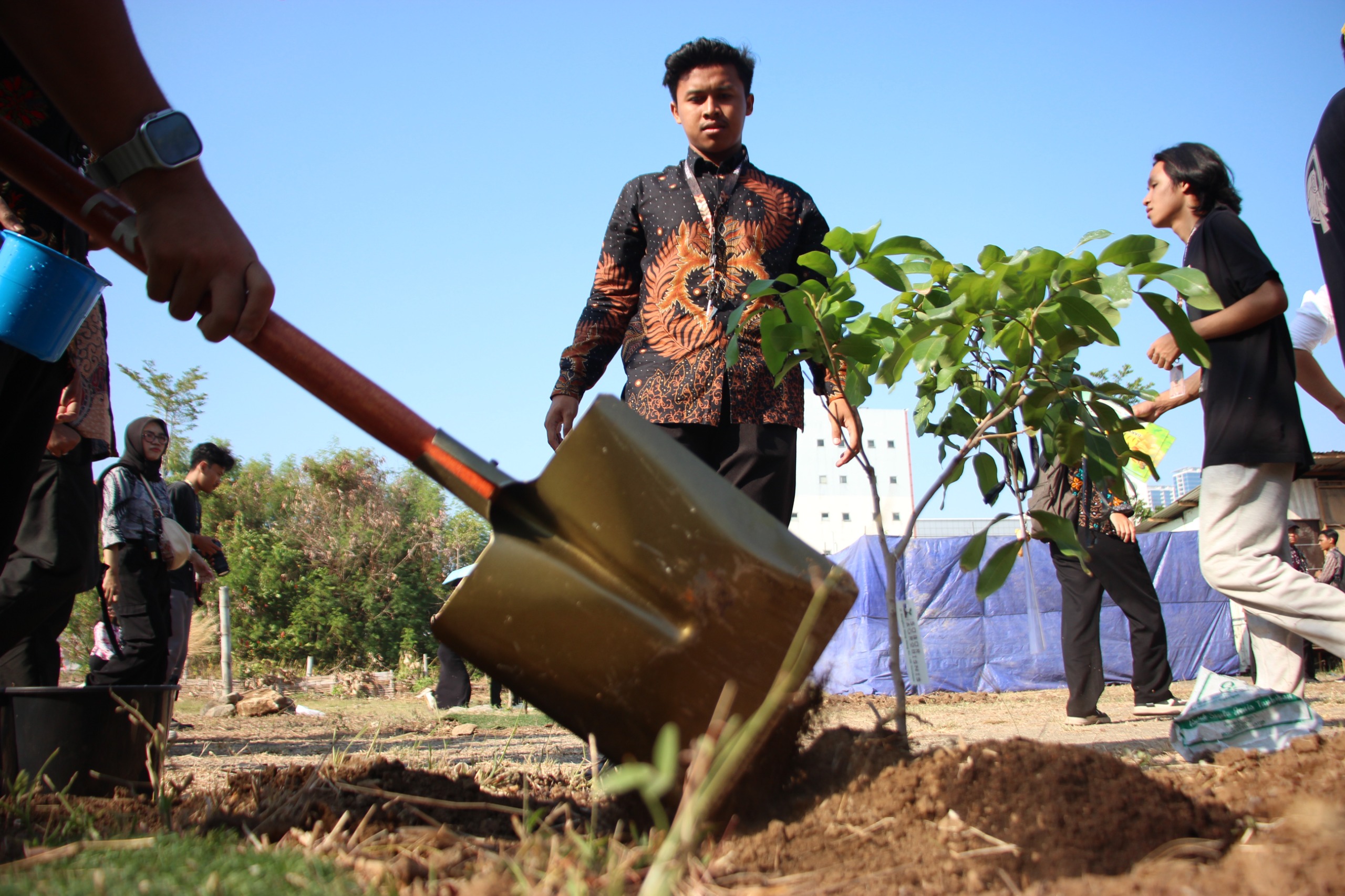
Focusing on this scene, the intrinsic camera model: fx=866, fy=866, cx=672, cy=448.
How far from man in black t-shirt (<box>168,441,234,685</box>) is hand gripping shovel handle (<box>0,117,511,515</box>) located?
12.9 feet

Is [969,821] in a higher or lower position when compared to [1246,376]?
lower

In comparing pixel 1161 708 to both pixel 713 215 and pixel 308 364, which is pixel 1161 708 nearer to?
pixel 713 215

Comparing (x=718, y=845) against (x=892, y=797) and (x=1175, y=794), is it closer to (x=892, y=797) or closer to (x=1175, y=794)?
(x=892, y=797)

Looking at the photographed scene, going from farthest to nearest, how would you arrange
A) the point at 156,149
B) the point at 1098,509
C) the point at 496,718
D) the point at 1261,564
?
the point at 496,718, the point at 1098,509, the point at 1261,564, the point at 156,149

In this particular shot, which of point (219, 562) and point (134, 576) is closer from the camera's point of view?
point (134, 576)

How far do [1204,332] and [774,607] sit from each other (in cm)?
201

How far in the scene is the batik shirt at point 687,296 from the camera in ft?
8.01

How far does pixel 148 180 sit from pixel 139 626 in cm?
314

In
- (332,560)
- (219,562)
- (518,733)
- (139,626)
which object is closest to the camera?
(139,626)

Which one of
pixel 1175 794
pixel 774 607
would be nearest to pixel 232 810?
pixel 774 607

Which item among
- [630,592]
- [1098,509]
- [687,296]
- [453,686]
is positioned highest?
[687,296]

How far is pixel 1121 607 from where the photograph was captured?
15.8 ft

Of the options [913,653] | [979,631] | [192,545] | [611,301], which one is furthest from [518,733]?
[979,631]

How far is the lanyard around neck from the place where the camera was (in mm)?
2529
